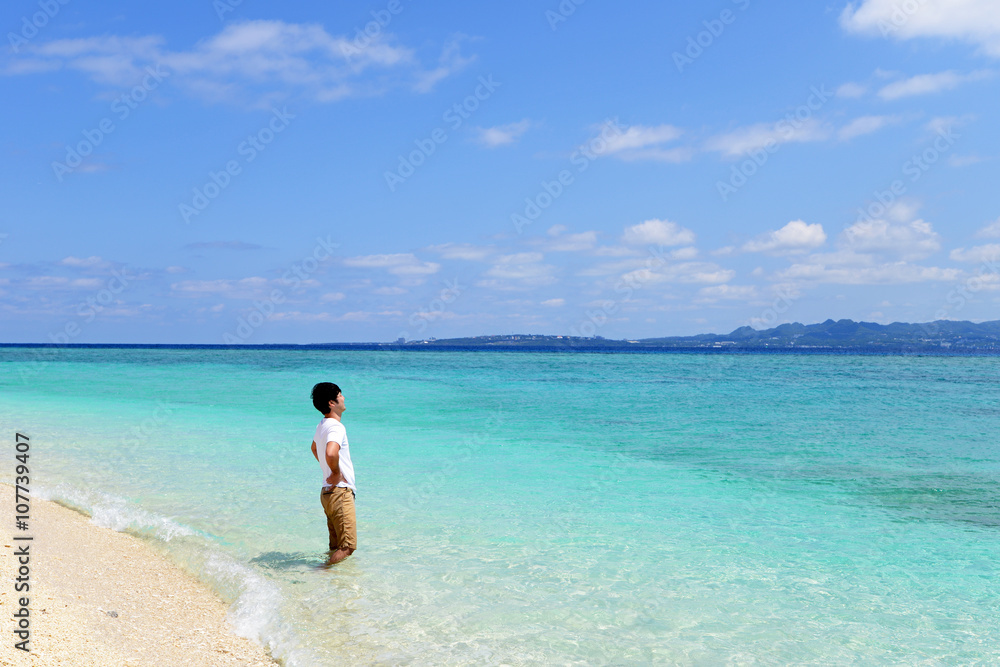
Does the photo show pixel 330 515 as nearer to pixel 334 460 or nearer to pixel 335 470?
pixel 335 470

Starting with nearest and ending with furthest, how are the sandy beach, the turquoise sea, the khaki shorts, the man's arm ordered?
the sandy beach < the turquoise sea < the man's arm < the khaki shorts

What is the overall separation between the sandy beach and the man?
1144mm

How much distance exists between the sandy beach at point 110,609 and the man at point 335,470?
114 cm

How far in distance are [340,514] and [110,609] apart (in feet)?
6.19

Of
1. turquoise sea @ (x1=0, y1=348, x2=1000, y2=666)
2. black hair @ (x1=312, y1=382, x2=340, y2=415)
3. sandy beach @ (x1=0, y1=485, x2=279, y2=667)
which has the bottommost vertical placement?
turquoise sea @ (x1=0, y1=348, x2=1000, y2=666)

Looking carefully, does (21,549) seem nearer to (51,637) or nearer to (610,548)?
(51,637)

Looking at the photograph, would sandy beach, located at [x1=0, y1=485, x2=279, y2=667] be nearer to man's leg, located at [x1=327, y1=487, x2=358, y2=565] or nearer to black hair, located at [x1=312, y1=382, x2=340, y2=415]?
man's leg, located at [x1=327, y1=487, x2=358, y2=565]

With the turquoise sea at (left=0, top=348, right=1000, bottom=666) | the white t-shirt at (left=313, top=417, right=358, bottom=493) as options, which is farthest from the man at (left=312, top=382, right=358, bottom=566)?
the turquoise sea at (left=0, top=348, right=1000, bottom=666)

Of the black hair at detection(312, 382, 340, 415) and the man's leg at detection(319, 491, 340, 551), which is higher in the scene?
the black hair at detection(312, 382, 340, 415)

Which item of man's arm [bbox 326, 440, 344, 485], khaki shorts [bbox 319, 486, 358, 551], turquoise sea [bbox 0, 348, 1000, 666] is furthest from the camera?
khaki shorts [bbox 319, 486, 358, 551]

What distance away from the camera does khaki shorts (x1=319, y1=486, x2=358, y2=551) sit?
19.6ft

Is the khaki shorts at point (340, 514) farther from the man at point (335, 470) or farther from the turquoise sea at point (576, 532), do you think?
the turquoise sea at point (576, 532)

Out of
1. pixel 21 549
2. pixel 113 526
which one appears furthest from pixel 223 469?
pixel 21 549

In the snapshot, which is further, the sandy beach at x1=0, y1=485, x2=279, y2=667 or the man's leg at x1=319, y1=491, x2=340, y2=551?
the man's leg at x1=319, y1=491, x2=340, y2=551
